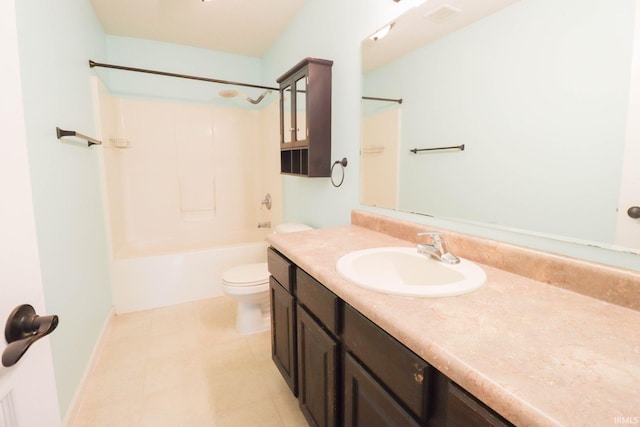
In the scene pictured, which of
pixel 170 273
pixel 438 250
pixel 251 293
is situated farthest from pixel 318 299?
pixel 170 273

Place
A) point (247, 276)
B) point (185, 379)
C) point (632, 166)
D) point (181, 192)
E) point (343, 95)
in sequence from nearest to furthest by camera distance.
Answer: point (632, 166) → point (185, 379) → point (343, 95) → point (247, 276) → point (181, 192)

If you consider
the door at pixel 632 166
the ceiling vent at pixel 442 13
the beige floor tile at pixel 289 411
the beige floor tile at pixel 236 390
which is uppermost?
the ceiling vent at pixel 442 13

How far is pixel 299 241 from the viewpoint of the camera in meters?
1.40

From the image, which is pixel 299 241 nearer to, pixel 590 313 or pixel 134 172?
pixel 590 313

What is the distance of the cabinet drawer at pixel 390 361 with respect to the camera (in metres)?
0.64

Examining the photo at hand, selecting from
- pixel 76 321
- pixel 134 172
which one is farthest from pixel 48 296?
pixel 134 172

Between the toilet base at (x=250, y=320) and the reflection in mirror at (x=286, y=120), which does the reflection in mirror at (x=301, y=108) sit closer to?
the reflection in mirror at (x=286, y=120)

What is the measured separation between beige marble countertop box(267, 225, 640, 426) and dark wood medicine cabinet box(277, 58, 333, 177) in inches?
43.4

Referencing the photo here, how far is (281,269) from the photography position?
1.39 m

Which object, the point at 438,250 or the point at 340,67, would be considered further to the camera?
the point at 340,67

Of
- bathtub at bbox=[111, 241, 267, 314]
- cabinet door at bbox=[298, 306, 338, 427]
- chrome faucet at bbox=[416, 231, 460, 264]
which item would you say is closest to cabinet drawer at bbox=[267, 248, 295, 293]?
cabinet door at bbox=[298, 306, 338, 427]

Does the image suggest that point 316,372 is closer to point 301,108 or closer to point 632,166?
point 632,166

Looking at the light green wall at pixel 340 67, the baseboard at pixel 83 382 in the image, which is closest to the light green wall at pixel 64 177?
the baseboard at pixel 83 382

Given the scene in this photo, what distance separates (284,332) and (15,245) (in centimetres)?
Result: 112
